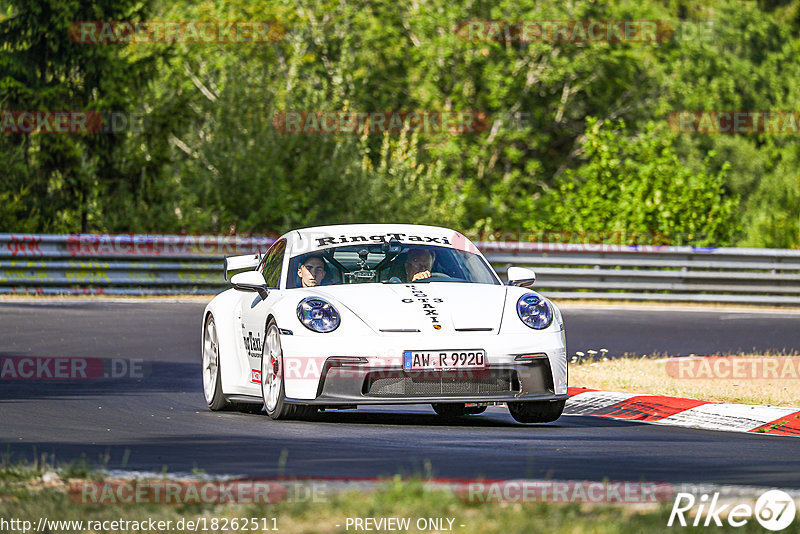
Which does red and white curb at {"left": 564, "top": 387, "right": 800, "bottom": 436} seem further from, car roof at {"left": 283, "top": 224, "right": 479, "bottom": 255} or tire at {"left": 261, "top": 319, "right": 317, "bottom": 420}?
tire at {"left": 261, "top": 319, "right": 317, "bottom": 420}

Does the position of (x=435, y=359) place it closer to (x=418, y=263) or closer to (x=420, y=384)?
(x=420, y=384)

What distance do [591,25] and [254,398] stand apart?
34391mm

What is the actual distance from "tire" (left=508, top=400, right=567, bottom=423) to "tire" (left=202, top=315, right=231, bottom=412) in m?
2.21

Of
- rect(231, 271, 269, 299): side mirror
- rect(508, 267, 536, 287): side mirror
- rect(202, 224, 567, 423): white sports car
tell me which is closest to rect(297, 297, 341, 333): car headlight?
rect(202, 224, 567, 423): white sports car

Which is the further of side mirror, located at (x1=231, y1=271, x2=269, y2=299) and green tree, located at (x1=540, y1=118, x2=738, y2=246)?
green tree, located at (x1=540, y1=118, x2=738, y2=246)

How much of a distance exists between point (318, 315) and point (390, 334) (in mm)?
508

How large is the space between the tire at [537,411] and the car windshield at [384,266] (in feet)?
3.08

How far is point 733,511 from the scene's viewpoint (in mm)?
5656

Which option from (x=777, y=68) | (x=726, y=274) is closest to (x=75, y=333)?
(x=726, y=274)

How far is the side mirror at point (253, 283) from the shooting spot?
1041 cm

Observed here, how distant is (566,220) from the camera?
1272 inches

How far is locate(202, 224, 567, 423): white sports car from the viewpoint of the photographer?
937cm

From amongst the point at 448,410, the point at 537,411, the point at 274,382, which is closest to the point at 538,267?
the point at 448,410

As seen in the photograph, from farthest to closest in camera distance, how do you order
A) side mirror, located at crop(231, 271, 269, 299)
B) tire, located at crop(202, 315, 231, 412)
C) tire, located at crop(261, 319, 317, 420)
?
tire, located at crop(202, 315, 231, 412) → side mirror, located at crop(231, 271, 269, 299) → tire, located at crop(261, 319, 317, 420)
